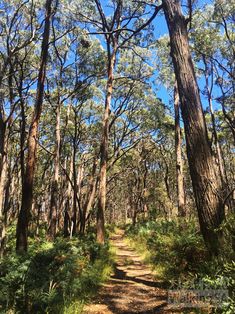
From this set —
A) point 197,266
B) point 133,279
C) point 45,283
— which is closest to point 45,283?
point 45,283

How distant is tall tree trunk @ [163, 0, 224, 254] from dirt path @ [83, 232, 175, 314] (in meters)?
1.47

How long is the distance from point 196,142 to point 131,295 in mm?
3293

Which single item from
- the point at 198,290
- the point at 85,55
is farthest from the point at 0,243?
the point at 85,55

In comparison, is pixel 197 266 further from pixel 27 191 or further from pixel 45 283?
pixel 27 191

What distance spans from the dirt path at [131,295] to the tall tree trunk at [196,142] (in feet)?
4.82

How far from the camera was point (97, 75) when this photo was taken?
17672 mm

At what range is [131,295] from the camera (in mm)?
6332

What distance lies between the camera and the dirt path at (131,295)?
539cm

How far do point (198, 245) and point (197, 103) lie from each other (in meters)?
2.65

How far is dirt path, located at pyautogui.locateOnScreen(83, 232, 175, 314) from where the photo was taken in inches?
212

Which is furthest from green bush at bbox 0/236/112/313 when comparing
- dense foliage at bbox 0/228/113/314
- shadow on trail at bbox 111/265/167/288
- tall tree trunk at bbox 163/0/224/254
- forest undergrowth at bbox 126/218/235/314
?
tall tree trunk at bbox 163/0/224/254

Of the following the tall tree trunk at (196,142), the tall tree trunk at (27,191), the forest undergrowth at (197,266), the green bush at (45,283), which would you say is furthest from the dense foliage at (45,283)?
the tall tree trunk at (196,142)

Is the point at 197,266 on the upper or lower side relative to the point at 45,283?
upper

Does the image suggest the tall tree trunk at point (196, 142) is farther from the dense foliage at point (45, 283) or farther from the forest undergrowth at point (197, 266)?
the dense foliage at point (45, 283)
